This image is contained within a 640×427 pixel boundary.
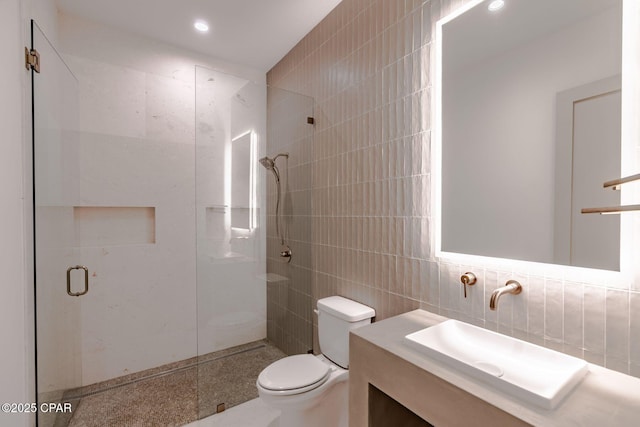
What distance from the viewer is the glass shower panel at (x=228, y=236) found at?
1999 millimetres

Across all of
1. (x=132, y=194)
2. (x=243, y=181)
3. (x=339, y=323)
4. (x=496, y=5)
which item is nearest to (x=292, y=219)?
(x=243, y=181)

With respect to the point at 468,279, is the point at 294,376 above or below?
below

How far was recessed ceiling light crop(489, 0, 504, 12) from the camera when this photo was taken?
122cm

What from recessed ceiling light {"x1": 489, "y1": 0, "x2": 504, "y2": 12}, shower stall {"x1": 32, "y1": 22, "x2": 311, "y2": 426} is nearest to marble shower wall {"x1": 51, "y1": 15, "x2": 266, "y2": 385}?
shower stall {"x1": 32, "y1": 22, "x2": 311, "y2": 426}

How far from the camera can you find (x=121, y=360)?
2291mm

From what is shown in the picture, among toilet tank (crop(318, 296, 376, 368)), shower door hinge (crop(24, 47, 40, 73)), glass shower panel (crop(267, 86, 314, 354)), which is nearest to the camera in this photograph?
shower door hinge (crop(24, 47, 40, 73))

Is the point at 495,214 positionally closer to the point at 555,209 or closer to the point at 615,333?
the point at 555,209

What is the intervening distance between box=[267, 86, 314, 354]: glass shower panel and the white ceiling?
0.51 meters

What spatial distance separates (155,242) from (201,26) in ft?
5.94

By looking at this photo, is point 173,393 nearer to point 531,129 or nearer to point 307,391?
point 307,391

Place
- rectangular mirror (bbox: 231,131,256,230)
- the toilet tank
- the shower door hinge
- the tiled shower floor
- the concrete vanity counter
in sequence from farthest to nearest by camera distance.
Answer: rectangular mirror (bbox: 231,131,256,230), the tiled shower floor, the toilet tank, the shower door hinge, the concrete vanity counter

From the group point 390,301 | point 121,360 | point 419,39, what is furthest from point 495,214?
point 121,360

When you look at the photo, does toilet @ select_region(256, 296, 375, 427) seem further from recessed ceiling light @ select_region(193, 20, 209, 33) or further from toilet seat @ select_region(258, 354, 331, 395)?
recessed ceiling light @ select_region(193, 20, 209, 33)

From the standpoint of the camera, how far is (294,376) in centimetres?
153
